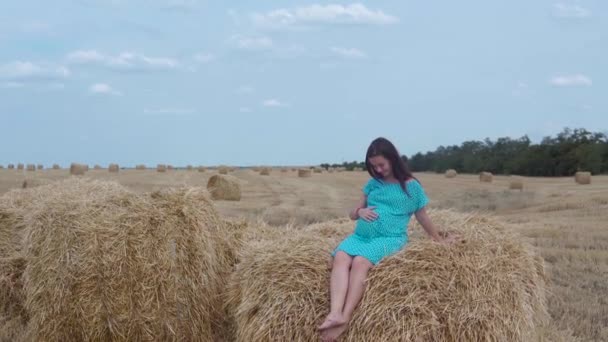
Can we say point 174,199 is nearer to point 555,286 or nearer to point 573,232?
point 555,286

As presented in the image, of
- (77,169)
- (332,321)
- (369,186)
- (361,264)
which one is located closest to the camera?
(332,321)

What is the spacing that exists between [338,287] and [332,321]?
24 cm

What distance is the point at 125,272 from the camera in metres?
5.92

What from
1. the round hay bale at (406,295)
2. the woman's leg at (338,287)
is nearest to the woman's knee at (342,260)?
the woman's leg at (338,287)

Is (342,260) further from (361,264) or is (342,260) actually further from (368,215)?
(368,215)

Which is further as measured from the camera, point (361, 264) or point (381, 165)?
point (381, 165)

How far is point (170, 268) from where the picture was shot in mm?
5977

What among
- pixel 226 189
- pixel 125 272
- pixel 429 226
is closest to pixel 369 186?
pixel 429 226

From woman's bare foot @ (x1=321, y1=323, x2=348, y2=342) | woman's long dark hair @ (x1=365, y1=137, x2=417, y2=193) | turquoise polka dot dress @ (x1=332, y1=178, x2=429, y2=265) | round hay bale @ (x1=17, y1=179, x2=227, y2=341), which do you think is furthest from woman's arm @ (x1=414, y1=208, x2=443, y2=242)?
round hay bale @ (x1=17, y1=179, x2=227, y2=341)

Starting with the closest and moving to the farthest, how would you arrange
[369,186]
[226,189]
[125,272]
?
[369,186], [125,272], [226,189]

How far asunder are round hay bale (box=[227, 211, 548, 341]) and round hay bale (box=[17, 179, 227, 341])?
33.0 inches

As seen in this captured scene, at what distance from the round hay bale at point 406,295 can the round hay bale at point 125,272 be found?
2.75 ft

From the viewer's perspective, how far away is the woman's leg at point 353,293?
4676mm

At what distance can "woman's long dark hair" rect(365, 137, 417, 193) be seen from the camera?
5.21m
